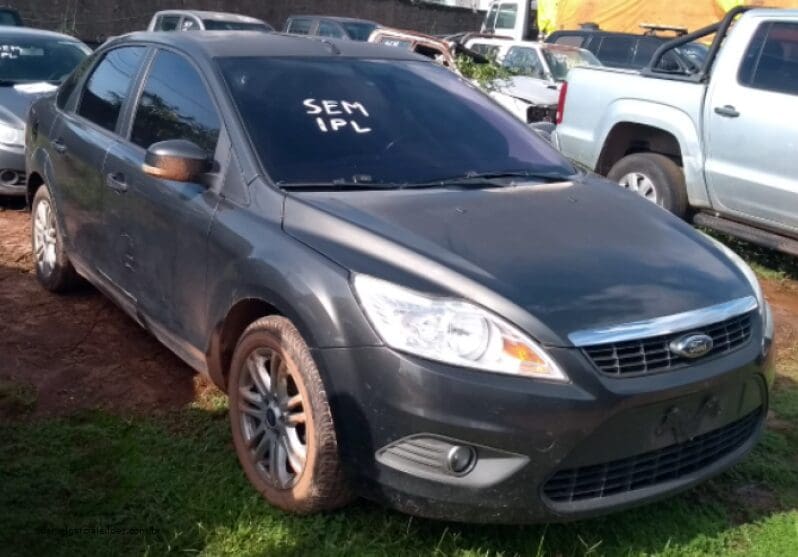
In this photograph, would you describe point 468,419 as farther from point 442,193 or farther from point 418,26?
point 418,26

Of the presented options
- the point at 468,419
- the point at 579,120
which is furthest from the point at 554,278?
the point at 579,120

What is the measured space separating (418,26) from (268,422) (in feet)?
92.0

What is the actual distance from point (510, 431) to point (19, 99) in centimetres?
692

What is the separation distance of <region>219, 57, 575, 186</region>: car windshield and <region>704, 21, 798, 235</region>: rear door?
8.85ft

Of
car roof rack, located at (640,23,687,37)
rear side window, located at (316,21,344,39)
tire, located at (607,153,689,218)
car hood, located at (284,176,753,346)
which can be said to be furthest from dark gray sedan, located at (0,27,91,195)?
car roof rack, located at (640,23,687,37)

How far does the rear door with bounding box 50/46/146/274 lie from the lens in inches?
189

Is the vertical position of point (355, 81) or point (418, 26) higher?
point (355, 81)

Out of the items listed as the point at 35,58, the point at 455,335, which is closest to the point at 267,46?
the point at 455,335

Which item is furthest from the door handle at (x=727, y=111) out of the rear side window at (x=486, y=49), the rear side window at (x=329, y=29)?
the rear side window at (x=329, y=29)

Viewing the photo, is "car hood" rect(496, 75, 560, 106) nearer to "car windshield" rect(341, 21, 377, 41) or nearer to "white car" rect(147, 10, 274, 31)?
"white car" rect(147, 10, 274, 31)

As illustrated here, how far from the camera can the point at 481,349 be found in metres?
2.92

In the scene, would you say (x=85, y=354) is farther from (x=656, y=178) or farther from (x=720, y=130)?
(x=720, y=130)

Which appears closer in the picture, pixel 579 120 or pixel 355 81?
pixel 355 81

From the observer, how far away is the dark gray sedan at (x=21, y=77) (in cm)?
789
